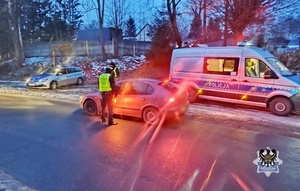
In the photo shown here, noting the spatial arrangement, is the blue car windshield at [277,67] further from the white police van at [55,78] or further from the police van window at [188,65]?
the white police van at [55,78]

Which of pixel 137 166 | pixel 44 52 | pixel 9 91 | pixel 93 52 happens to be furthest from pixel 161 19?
pixel 137 166

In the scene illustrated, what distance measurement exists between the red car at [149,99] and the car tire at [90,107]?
3.10 feet

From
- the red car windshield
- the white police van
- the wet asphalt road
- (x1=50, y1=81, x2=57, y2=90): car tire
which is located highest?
the red car windshield

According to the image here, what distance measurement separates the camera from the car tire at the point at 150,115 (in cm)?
722

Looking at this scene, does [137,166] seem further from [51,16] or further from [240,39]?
[51,16]

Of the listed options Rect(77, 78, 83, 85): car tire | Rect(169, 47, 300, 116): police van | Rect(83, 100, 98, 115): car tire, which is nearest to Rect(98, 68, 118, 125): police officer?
Rect(83, 100, 98, 115): car tire

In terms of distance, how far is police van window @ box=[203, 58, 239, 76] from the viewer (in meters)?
9.43

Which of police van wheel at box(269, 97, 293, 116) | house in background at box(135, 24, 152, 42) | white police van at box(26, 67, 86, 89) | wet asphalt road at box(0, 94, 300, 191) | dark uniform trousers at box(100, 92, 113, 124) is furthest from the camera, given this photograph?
house in background at box(135, 24, 152, 42)

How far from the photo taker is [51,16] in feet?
143

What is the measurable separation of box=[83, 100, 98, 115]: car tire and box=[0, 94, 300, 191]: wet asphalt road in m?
0.89

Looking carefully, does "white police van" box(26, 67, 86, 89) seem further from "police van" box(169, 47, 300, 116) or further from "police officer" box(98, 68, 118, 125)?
"police officer" box(98, 68, 118, 125)

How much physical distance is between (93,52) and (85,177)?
24808 mm

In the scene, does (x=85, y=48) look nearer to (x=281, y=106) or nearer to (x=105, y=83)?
(x=105, y=83)

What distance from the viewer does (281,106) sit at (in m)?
8.38
